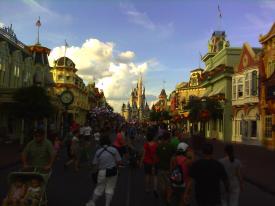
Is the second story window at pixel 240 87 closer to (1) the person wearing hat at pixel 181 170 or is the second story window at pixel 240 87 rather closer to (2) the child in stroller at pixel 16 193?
(1) the person wearing hat at pixel 181 170

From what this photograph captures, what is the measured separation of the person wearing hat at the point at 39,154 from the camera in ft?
28.5

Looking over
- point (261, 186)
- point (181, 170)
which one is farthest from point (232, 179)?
point (261, 186)

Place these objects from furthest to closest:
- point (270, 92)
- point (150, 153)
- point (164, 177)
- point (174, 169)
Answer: point (270, 92) < point (150, 153) < point (164, 177) < point (174, 169)

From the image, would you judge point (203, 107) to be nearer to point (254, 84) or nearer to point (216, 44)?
point (254, 84)

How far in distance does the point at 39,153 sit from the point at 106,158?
4.52ft

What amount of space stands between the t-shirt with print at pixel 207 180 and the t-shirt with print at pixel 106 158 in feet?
8.97

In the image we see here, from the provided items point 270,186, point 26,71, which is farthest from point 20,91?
point 270,186

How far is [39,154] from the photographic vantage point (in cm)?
868

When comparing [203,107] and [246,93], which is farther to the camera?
[203,107]

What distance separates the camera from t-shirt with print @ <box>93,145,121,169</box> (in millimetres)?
8805

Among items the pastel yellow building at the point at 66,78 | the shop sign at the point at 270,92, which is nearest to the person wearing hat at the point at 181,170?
the shop sign at the point at 270,92

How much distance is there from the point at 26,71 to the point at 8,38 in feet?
22.2

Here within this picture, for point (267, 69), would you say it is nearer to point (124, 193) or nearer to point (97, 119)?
point (124, 193)

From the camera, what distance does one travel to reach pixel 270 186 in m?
13.6
